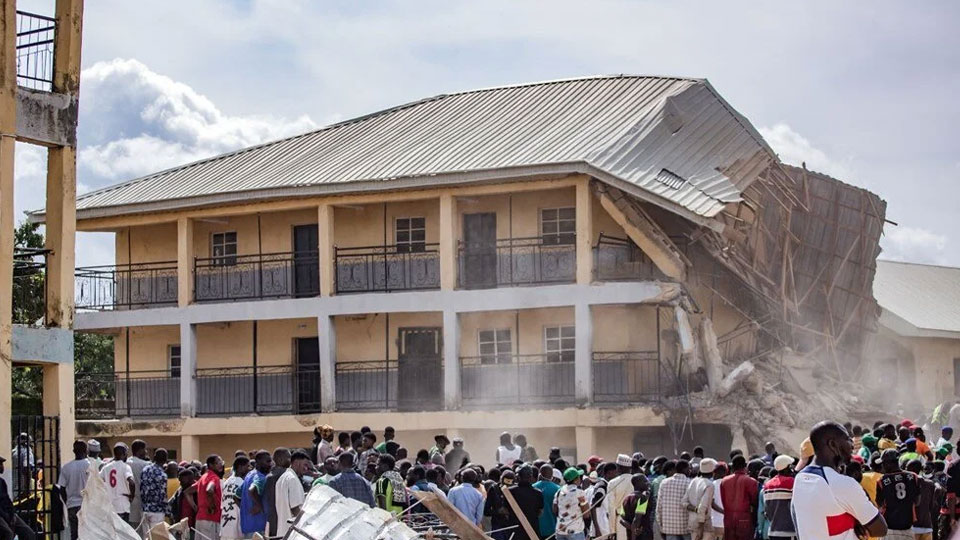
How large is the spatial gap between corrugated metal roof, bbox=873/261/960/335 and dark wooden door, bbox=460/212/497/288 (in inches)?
586

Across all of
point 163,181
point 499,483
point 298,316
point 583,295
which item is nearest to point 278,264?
point 298,316

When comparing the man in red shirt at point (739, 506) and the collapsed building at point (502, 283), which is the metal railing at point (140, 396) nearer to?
the collapsed building at point (502, 283)

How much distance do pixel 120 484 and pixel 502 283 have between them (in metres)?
15.2

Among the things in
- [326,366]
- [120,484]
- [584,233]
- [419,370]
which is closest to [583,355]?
[584,233]

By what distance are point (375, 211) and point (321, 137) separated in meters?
5.21

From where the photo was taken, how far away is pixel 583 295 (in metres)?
32.5

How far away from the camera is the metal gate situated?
1912 cm

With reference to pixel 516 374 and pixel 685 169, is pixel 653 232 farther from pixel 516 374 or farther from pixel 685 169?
pixel 516 374

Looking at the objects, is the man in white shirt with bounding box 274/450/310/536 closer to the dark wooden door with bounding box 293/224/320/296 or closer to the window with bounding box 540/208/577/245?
the window with bounding box 540/208/577/245

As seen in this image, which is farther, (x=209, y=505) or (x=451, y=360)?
(x=451, y=360)

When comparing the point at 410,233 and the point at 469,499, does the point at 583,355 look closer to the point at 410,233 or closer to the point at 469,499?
the point at 410,233

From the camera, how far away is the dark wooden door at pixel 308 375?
36406 millimetres

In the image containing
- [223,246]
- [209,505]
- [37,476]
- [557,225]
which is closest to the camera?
[209,505]

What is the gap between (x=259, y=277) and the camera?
121 ft
